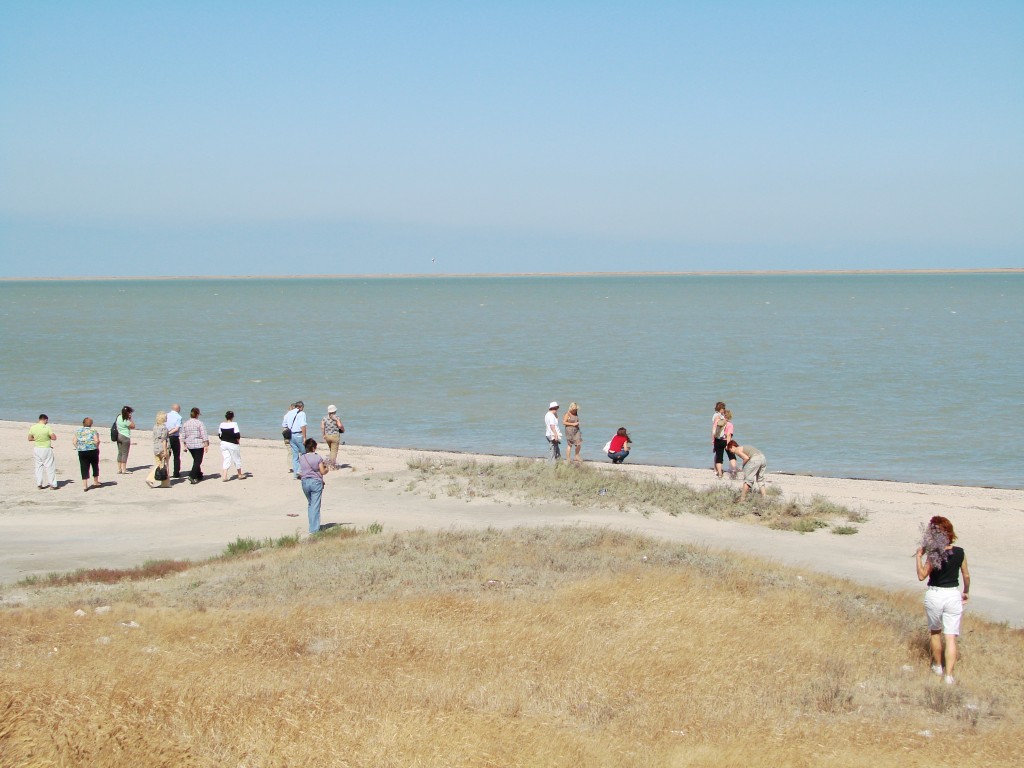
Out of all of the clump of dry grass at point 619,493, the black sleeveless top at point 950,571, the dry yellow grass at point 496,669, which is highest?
the black sleeveless top at point 950,571

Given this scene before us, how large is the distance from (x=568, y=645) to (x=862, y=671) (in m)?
2.81

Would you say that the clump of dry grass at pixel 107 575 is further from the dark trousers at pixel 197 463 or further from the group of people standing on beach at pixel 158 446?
the dark trousers at pixel 197 463

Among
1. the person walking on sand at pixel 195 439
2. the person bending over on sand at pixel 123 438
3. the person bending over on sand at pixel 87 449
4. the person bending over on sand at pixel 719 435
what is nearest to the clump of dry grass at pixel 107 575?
the person bending over on sand at pixel 87 449

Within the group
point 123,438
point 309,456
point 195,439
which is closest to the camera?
point 309,456

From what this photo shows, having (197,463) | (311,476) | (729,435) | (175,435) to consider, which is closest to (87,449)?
(175,435)

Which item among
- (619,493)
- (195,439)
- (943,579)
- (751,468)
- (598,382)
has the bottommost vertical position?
(598,382)

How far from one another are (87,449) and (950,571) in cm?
1678

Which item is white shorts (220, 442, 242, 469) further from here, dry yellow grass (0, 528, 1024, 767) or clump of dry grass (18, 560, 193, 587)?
dry yellow grass (0, 528, 1024, 767)

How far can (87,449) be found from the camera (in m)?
20.6

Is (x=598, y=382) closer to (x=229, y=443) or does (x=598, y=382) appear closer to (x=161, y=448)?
(x=229, y=443)

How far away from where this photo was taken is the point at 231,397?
45.3 m

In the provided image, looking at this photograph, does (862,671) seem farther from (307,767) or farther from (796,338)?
(796,338)

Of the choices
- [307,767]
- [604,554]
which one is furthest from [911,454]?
[307,767]

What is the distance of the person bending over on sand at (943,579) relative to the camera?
940cm
